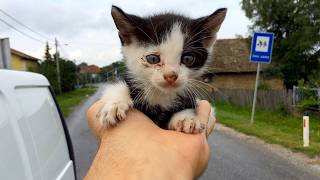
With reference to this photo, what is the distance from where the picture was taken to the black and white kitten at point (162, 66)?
9.87 feet

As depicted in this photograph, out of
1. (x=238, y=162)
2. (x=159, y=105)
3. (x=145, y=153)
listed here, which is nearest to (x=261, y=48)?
(x=238, y=162)

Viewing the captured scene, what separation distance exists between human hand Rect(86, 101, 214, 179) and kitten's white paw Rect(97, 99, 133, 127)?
4cm

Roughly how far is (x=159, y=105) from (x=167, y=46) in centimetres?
50

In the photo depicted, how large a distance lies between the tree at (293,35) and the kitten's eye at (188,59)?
29.6m

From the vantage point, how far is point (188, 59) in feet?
10.3

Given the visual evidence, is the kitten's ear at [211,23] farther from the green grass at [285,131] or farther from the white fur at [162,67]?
the green grass at [285,131]

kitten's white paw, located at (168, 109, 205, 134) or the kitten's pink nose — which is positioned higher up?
the kitten's pink nose

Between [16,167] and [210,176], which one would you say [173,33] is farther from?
[210,176]

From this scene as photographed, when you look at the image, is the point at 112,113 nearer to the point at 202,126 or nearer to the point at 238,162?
the point at 202,126

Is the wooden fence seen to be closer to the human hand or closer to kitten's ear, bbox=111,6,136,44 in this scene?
kitten's ear, bbox=111,6,136,44

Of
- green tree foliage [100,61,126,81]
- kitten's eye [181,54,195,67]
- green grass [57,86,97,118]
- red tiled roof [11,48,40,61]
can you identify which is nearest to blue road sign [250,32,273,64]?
green grass [57,86,97,118]

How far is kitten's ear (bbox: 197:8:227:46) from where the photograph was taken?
10.8 feet

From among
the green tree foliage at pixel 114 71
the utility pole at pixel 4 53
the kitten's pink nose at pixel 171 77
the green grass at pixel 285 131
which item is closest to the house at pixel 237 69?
the green grass at pixel 285 131

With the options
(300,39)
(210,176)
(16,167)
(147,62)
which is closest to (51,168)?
(16,167)
